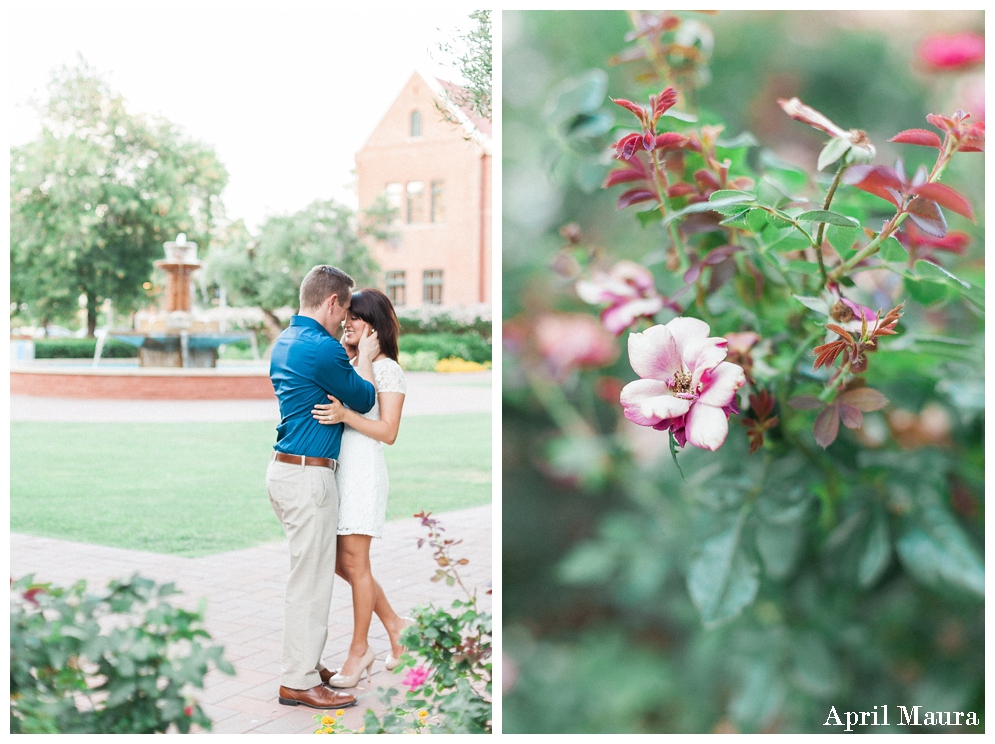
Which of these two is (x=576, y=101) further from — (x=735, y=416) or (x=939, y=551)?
(x=939, y=551)

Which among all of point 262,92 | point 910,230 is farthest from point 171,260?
point 910,230

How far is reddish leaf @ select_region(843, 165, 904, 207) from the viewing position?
0.90 meters

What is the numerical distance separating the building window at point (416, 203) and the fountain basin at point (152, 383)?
5.48 metres

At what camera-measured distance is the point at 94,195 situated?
1099 cm

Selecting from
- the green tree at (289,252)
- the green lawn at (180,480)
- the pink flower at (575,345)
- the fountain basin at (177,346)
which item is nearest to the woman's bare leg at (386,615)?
the pink flower at (575,345)

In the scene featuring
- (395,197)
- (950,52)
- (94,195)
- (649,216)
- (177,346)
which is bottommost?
(177,346)

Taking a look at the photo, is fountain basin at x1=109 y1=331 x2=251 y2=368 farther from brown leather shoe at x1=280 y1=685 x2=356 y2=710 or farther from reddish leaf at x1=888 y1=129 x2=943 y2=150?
reddish leaf at x1=888 y1=129 x2=943 y2=150

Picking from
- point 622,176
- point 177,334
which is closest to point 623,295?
point 622,176

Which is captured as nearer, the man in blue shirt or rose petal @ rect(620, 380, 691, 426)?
rose petal @ rect(620, 380, 691, 426)

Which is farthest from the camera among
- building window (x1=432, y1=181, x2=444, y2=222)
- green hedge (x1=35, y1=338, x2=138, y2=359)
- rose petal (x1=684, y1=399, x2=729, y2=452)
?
building window (x1=432, y1=181, x2=444, y2=222)

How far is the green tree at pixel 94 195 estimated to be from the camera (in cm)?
1092

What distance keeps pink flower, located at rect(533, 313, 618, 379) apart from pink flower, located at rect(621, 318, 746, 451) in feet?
1.01

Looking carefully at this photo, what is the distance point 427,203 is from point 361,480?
11.3 meters

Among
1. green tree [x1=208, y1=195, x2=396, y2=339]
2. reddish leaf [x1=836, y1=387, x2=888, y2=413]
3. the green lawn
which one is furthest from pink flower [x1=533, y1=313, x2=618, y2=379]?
green tree [x1=208, y1=195, x2=396, y2=339]
